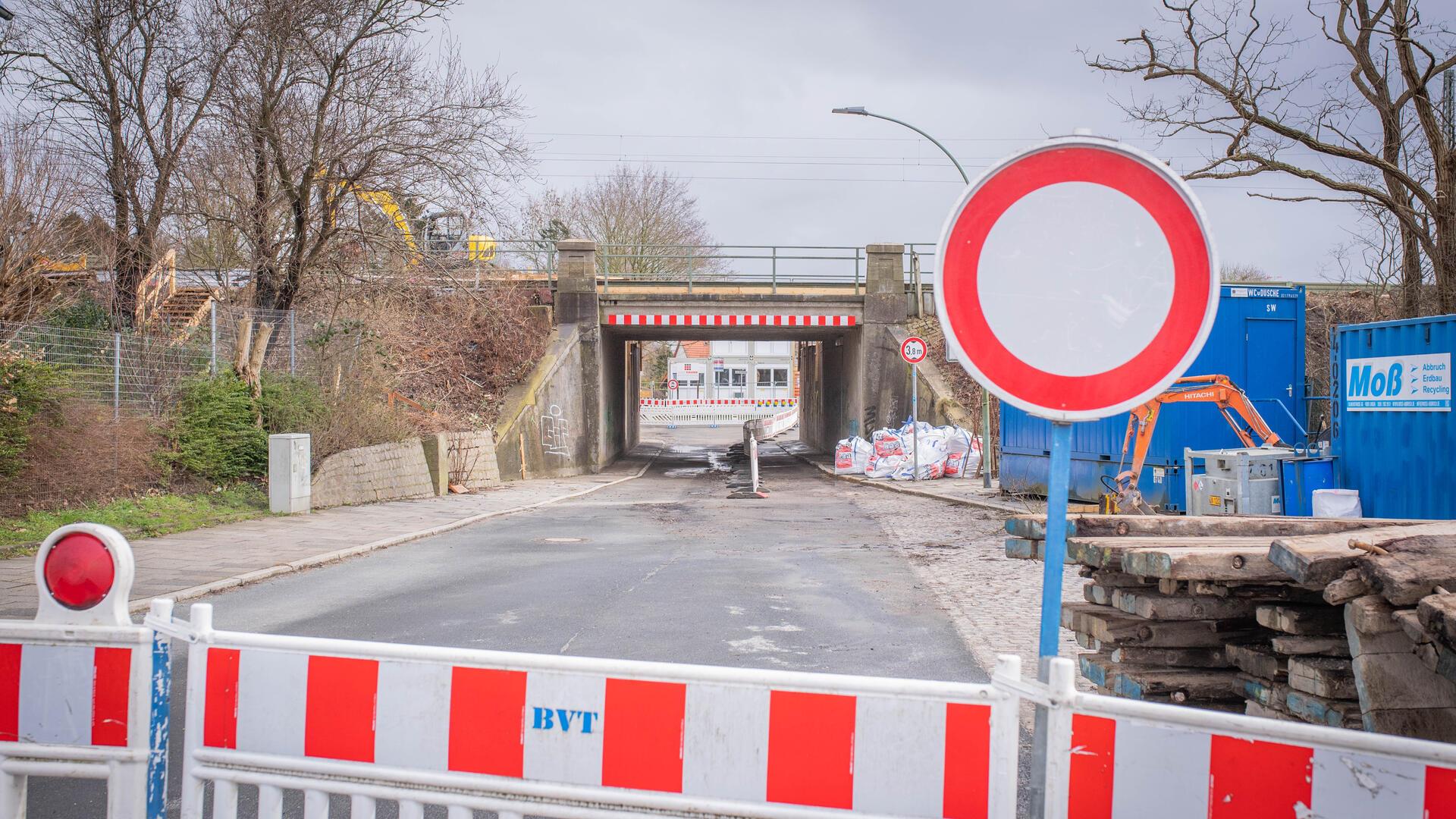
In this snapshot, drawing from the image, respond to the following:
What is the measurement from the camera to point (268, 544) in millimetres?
12148

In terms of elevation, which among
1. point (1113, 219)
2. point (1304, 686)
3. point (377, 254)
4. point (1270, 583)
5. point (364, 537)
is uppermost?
point (377, 254)

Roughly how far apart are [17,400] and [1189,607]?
1275 centimetres

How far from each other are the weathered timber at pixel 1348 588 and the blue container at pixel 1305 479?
10.9m

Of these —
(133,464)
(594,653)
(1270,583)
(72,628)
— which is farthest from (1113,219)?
(133,464)

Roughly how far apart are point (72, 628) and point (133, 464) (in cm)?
1242

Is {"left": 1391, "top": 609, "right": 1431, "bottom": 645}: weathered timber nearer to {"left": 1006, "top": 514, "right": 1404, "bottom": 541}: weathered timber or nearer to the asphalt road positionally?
{"left": 1006, "top": 514, "right": 1404, "bottom": 541}: weathered timber

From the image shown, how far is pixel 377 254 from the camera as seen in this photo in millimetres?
18297

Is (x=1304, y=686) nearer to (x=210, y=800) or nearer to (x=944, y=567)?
(x=210, y=800)

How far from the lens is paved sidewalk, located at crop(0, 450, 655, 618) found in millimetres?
9156

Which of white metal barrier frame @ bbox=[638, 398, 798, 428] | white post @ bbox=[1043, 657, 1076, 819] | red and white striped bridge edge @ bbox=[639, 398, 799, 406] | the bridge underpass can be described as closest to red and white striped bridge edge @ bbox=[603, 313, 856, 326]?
the bridge underpass

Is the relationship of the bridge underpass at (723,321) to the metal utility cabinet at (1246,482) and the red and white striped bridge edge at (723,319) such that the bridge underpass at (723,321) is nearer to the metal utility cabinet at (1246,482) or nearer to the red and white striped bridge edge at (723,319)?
the red and white striped bridge edge at (723,319)

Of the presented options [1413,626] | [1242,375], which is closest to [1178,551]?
[1413,626]

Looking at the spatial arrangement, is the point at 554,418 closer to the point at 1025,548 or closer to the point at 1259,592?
the point at 1025,548

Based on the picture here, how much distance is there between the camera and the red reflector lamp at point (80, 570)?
3047 mm
